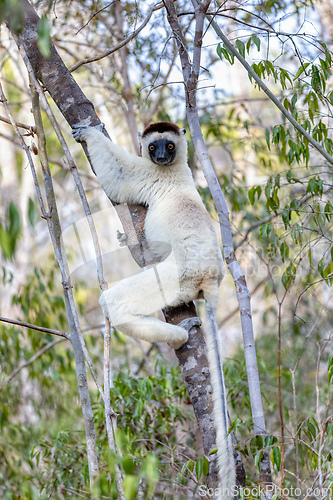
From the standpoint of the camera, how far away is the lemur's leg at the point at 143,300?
285 centimetres

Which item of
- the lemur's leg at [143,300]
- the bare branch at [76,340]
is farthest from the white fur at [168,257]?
the bare branch at [76,340]

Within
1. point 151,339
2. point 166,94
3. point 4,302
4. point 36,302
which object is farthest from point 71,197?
point 151,339

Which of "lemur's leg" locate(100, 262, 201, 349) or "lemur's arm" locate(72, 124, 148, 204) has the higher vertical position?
"lemur's arm" locate(72, 124, 148, 204)

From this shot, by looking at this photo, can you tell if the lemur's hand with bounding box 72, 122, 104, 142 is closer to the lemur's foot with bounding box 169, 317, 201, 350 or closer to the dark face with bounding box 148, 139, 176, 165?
the dark face with bounding box 148, 139, 176, 165

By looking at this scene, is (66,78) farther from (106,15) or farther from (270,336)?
(270,336)

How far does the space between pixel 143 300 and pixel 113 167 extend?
1011mm

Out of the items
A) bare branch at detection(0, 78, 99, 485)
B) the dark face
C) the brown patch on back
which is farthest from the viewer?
the brown patch on back

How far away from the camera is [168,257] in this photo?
3.19m

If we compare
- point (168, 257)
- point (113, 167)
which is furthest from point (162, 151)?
point (168, 257)

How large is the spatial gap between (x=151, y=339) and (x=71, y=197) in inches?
283

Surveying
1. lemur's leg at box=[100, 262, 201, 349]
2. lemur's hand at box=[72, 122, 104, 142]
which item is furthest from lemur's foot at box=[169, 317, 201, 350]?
lemur's hand at box=[72, 122, 104, 142]

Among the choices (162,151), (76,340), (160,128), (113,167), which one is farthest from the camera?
(160,128)

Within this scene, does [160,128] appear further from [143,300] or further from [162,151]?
[143,300]

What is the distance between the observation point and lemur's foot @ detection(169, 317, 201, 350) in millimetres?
2699
